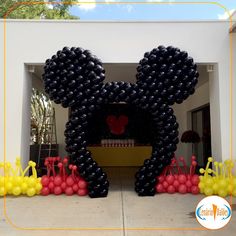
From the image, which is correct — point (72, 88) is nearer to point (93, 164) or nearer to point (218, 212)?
point (93, 164)

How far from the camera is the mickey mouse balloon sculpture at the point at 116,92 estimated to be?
17.4 ft

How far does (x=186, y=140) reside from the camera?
900 centimetres

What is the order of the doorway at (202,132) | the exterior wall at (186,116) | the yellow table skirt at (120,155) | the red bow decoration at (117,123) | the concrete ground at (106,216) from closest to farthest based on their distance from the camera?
the concrete ground at (106,216) < the doorway at (202,132) < the exterior wall at (186,116) < the yellow table skirt at (120,155) < the red bow decoration at (117,123)

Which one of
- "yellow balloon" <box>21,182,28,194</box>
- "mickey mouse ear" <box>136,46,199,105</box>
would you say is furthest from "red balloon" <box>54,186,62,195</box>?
"mickey mouse ear" <box>136,46,199,105</box>

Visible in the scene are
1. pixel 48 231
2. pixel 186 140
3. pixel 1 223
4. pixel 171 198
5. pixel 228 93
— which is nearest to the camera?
pixel 48 231

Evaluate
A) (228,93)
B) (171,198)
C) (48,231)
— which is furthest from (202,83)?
(48,231)

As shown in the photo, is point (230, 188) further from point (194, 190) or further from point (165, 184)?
point (165, 184)

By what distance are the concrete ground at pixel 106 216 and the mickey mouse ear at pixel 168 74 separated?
196cm

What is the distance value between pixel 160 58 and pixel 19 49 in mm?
2867

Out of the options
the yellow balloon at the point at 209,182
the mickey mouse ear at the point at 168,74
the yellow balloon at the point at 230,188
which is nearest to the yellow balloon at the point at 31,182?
Answer: the mickey mouse ear at the point at 168,74

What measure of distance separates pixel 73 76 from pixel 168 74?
1.76 m

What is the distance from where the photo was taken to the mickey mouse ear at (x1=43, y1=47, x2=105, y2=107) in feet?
17.3

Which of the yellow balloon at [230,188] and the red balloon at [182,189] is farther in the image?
the red balloon at [182,189]

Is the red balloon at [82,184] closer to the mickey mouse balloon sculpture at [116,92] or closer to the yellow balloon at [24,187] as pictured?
the mickey mouse balloon sculpture at [116,92]
